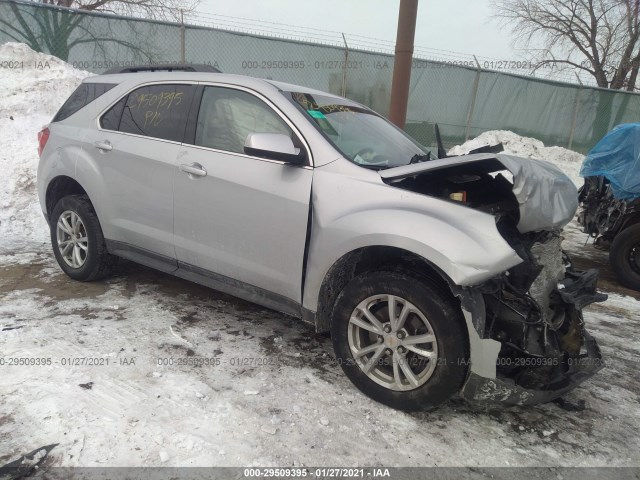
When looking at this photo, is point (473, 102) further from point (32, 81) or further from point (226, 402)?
point (226, 402)

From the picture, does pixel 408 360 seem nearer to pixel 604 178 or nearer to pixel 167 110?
pixel 167 110

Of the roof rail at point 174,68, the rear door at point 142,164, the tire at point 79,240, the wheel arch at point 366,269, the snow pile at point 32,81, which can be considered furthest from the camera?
the snow pile at point 32,81

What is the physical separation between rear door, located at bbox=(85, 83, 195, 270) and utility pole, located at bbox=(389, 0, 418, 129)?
10.3ft

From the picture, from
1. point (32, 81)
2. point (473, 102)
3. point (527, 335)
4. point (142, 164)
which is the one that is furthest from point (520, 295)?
point (473, 102)

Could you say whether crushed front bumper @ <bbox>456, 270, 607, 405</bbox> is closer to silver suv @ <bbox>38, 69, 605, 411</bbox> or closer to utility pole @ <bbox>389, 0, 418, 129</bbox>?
silver suv @ <bbox>38, 69, 605, 411</bbox>

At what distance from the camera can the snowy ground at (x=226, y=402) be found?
2344mm

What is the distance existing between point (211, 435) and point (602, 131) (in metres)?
14.3

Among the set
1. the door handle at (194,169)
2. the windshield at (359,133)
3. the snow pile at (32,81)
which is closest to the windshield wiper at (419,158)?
the windshield at (359,133)

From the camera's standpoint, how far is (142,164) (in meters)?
3.63

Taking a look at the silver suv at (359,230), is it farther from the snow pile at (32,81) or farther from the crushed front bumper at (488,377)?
the snow pile at (32,81)

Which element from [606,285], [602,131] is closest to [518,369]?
Answer: [606,285]

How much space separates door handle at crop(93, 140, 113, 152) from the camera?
3.85 m

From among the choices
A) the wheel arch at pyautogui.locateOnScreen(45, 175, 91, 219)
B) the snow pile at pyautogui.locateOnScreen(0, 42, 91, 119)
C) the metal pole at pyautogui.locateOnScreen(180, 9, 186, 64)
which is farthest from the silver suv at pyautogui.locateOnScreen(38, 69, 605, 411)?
the metal pole at pyautogui.locateOnScreen(180, 9, 186, 64)

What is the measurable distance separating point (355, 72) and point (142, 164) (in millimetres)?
7745
